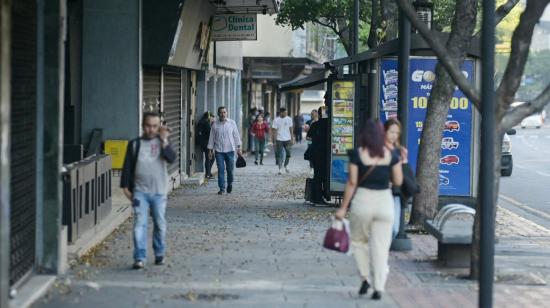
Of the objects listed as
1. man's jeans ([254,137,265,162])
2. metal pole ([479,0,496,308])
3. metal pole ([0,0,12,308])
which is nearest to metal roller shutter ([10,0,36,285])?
metal pole ([0,0,12,308])

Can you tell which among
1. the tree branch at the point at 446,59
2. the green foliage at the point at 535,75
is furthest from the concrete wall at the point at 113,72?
the green foliage at the point at 535,75

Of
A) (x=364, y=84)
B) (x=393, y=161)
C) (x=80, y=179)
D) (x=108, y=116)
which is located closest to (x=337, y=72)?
(x=364, y=84)

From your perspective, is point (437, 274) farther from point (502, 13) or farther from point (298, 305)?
point (502, 13)

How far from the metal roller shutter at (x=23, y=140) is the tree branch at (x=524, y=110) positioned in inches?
189

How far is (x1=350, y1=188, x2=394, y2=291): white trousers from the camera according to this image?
10.7m

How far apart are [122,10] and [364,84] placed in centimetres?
420

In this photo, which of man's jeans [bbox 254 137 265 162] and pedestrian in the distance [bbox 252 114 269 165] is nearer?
pedestrian in the distance [bbox 252 114 269 165]

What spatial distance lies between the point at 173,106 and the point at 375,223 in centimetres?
1510

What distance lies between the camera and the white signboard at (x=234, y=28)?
2880 cm

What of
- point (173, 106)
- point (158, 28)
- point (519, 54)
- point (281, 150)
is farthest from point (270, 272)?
point (281, 150)

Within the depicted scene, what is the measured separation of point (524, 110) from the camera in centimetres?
1222

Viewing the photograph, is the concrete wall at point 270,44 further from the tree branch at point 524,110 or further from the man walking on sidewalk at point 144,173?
→ the tree branch at point 524,110

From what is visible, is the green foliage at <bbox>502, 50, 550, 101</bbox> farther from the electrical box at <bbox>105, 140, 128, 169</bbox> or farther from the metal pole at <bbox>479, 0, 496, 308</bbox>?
the metal pole at <bbox>479, 0, 496, 308</bbox>

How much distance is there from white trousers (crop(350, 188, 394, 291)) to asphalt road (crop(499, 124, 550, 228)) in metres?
9.54
